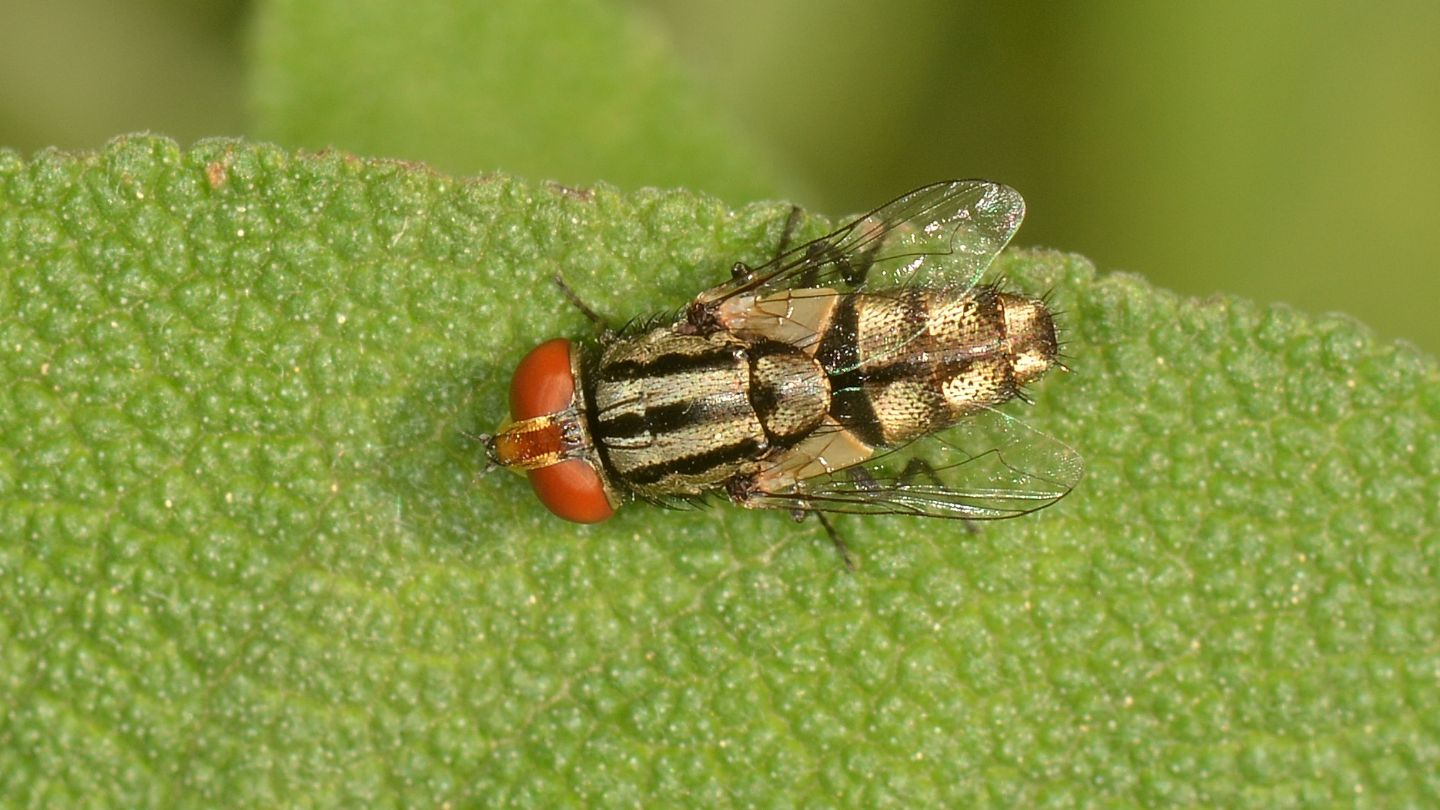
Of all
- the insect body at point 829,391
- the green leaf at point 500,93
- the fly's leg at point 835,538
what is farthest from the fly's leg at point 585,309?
the green leaf at point 500,93

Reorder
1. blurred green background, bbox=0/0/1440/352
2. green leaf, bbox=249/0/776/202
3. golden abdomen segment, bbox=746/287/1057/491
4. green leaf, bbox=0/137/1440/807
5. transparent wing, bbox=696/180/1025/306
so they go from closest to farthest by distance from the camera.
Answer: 1. green leaf, bbox=0/137/1440/807
2. golden abdomen segment, bbox=746/287/1057/491
3. transparent wing, bbox=696/180/1025/306
4. green leaf, bbox=249/0/776/202
5. blurred green background, bbox=0/0/1440/352

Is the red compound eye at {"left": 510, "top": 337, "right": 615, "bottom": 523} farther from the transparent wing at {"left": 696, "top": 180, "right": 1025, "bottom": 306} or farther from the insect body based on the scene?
the transparent wing at {"left": 696, "top": 180, "right": 1025, "bottom": 306}

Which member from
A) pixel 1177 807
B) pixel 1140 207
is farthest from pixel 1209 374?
pixel 1140 207

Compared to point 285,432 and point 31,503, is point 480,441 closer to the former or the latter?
point 285,432

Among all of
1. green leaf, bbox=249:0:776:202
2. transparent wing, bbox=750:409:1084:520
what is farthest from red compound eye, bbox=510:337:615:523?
green leaf, bbox=249:0:776:202

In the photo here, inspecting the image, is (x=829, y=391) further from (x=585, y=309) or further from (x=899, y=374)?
(x=585, y=309)

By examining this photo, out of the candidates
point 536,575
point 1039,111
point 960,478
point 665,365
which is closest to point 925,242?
point 960,478
